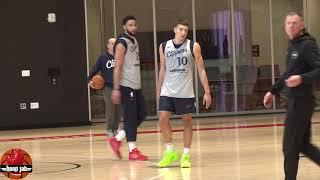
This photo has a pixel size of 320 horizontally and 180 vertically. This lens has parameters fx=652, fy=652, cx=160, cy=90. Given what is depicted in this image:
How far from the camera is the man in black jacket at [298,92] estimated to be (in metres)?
5.55

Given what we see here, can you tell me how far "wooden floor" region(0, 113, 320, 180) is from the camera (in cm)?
729

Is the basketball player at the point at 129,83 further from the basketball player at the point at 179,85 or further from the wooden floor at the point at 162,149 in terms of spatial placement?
the basketball player at the point at 179,85

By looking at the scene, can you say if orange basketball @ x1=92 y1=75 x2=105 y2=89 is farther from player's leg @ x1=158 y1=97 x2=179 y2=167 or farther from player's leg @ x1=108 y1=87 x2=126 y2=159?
player's leg @ x1=158 y1=97 x2=179 y2=167

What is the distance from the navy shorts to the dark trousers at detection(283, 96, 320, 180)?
2.28 metres

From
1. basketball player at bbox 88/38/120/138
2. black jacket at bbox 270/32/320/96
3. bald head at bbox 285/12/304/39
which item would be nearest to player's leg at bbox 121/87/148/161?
basketball player at bbox 88/38/120/138

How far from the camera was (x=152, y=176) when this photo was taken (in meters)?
7.13

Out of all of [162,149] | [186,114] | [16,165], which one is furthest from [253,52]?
[16,165]

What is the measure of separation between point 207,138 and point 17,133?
521 centimetres

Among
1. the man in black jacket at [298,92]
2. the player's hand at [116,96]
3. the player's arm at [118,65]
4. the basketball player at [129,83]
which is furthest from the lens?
the basketball player at [129,83]

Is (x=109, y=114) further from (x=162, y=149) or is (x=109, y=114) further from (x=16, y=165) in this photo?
(x=16, y=165)

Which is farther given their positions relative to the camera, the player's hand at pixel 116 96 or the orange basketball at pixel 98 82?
the orange basketball at pixel 98 82

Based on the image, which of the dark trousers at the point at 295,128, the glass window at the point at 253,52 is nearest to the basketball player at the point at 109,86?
the dark trousers at the point at 295,128

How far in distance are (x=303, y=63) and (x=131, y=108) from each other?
3314 millimetres

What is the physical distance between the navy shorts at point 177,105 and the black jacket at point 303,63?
87.5 inches
